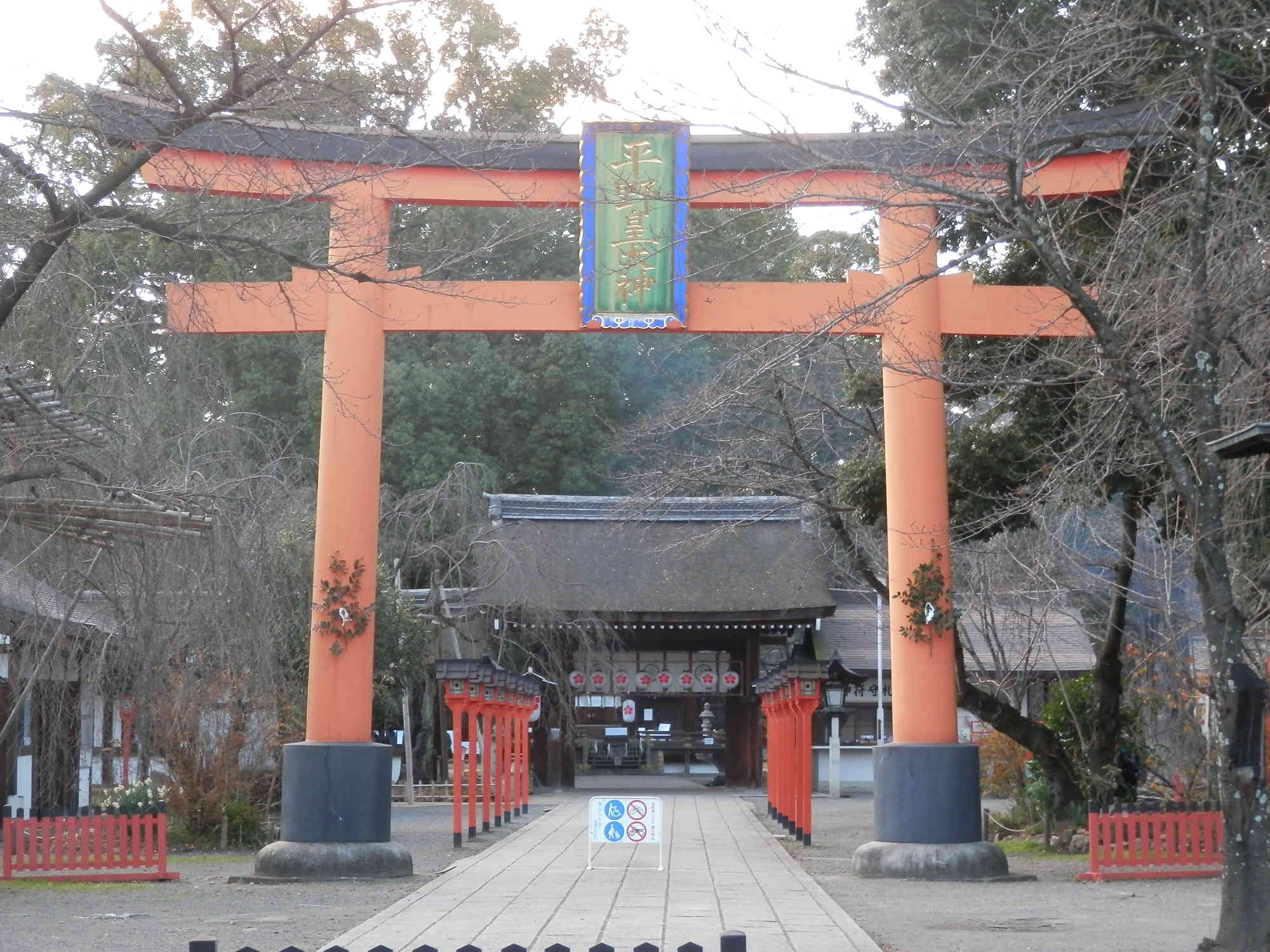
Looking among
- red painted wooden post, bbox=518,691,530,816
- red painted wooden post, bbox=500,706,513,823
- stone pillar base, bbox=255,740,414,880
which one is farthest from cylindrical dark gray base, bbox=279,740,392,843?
red painted wooden post, bbox=518,691,530,816

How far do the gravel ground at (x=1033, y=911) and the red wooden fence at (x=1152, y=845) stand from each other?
152mm

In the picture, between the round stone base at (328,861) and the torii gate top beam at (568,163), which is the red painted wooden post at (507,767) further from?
the torii gate top beam at (568,163)

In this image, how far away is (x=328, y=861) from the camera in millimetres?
12602

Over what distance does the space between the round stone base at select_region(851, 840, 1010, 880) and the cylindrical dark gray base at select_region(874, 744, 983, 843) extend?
74 mm

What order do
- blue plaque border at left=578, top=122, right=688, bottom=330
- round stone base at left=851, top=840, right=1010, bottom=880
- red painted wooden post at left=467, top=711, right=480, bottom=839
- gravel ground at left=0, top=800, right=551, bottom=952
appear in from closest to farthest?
gravel ground at left=0, top=800, right=551, bottom=952 < round stone base at left=851, top=840, right=1010, bottom=880 < blue plaque border at left=578, top=122, right=688, bottom=330 < red painted wooden post at left=467, top=711, right=480, bottom=839

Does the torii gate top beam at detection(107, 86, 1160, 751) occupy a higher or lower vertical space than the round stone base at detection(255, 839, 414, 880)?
higher

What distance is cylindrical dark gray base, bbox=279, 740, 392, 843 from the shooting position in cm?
1266

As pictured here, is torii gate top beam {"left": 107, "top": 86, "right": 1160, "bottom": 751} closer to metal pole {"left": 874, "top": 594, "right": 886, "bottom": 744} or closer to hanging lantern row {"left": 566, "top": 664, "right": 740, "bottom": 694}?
metal pole {"left": 874, "top": 594, "right": 886, "bottom": 744}

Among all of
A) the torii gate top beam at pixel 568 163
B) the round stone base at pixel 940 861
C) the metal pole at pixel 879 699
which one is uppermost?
the torii gate top beam at pixel 568 163

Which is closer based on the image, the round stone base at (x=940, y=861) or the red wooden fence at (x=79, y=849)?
the round stone base at (x=940, y=861)

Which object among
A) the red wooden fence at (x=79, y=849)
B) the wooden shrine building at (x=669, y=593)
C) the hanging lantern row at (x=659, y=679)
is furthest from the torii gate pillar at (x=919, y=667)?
the hanging lantern row at (x=659, y=679)

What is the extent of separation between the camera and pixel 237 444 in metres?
15.9

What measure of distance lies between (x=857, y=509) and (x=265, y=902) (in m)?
7.32

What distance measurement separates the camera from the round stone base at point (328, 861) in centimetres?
1260
